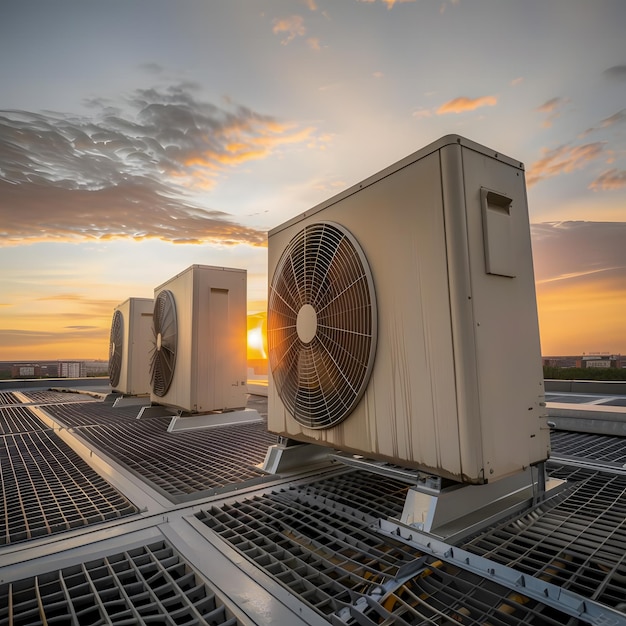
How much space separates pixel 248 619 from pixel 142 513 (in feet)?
3.21

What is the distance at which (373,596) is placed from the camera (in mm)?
1113

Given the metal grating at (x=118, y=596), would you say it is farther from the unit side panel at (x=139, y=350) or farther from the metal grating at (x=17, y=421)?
the unit side panel at (x=139, y=350)

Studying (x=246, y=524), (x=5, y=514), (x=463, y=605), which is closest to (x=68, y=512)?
(x=5, y=514)

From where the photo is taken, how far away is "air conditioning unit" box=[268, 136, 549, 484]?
152 cm

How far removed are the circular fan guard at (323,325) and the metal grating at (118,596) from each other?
998mm

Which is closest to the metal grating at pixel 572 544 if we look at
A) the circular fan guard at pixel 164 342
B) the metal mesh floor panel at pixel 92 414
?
the circular fan guard at pixel 164 342

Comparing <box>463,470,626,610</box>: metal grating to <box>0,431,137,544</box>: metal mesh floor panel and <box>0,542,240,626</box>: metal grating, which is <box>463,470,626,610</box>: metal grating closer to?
<box>0,542,240,626</box>: metal grating

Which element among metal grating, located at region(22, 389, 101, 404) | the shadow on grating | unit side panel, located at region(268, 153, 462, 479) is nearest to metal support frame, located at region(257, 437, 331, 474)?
the shadow on grating

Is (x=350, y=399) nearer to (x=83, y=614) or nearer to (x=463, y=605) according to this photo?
(x=463, y=605)

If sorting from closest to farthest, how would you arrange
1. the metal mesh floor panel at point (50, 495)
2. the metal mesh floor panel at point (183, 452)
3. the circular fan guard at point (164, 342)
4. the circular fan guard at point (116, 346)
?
1. the metal mesh floor panel at point (50, 495)
2. the metal mesh floor panel at point (183, 452)
3. the circular fan guard at point (164, 342)
4. the circular fan guard at point (116, 346)

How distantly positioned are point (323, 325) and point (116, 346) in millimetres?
6409

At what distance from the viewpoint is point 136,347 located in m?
6.58

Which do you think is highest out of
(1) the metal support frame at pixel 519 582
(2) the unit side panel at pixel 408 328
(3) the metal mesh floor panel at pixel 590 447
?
(2) the unit side panel at pixel 408 328

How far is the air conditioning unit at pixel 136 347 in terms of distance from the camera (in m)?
6.55
